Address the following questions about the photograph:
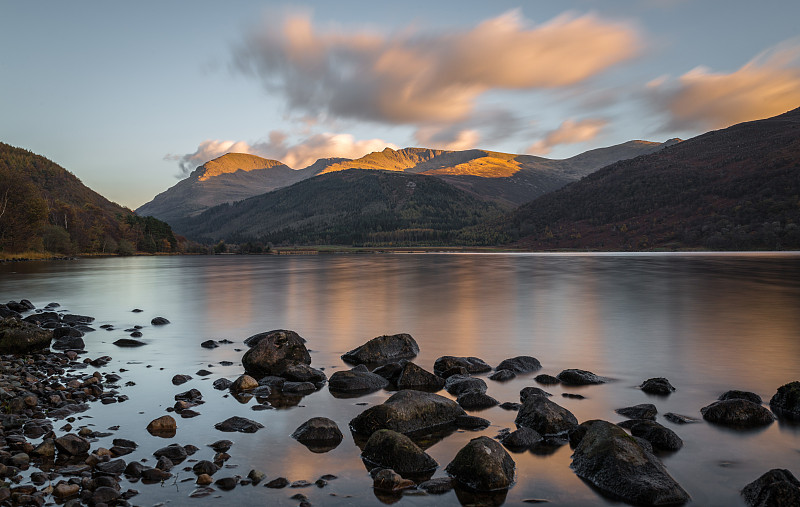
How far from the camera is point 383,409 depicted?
44.6 ft

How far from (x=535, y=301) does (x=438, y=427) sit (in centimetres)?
3977

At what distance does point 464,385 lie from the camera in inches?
685

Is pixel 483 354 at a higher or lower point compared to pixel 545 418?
lower

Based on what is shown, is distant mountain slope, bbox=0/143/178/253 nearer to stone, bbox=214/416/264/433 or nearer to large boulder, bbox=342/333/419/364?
large boulder, bbox=342/333/419/364

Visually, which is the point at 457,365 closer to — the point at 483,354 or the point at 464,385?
the point at 464,385

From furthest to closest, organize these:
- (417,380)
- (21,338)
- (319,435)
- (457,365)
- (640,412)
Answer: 1. (21,338)
2. (457,365)
3. (417,380)
4. (640,412)
5. (319,435)

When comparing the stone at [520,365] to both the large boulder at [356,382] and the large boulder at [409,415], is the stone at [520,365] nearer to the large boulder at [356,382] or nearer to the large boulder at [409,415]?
the large boulder at [356,382]

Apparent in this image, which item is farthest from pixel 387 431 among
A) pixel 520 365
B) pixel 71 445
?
pixel 520 365

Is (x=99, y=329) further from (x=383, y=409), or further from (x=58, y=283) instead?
(x=58, y=283)

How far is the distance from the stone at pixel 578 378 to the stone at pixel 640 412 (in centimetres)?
352

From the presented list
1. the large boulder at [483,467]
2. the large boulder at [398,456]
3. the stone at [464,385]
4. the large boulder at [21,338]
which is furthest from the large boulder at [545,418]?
the large boulder at [21,338]

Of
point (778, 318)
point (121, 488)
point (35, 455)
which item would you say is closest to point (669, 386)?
point (121, 488)

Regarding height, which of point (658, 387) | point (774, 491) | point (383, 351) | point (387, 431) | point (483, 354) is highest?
point (387, 431)

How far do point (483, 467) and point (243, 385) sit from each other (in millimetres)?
9620
